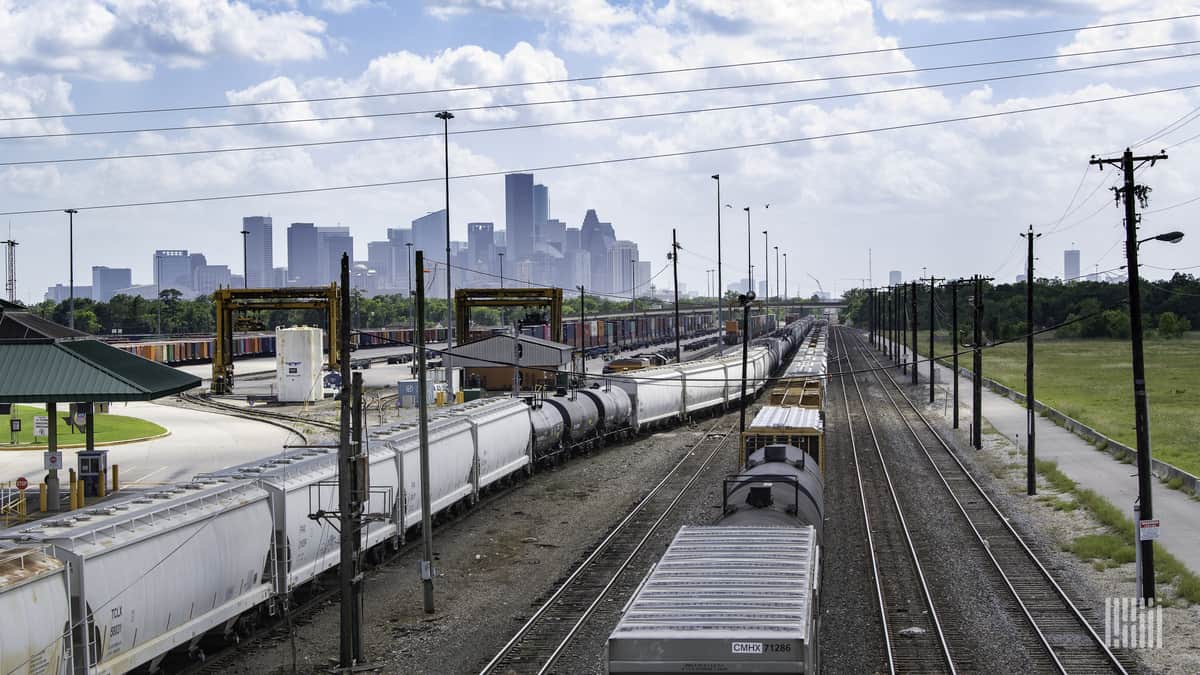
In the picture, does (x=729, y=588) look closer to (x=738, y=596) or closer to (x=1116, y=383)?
(x=738, y=596)

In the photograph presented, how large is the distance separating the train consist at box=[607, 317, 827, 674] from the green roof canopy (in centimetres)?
2157

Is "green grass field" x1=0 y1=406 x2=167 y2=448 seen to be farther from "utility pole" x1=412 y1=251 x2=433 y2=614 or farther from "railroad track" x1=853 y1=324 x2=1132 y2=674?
"railroad track" x1=853 y1=324 x2=1132 y2=674

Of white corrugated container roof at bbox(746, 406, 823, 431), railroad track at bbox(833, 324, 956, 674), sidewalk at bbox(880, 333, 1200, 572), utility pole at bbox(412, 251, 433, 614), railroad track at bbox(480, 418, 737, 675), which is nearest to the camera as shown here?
railroad track at bbox(833, 324, 956, 674)

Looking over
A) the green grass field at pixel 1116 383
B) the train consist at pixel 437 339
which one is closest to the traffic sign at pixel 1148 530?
the green grass field at pixel 1116 383

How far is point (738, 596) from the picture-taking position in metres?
14.1

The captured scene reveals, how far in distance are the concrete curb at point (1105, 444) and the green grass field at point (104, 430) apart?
4406cm

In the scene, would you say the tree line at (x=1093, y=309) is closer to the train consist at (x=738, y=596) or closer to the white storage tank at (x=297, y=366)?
the white storage tank at (x=297, y=366)

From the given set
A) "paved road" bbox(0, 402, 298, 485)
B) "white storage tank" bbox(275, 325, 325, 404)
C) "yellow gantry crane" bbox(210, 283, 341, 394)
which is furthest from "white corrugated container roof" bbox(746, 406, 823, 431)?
"white storage tank" bbox(275, 325, 325, 404)

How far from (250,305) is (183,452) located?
3128 centimetres

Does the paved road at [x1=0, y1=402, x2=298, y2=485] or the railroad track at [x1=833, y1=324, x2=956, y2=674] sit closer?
the railroad track at [x1=833, y1=324, x2=956, y2=674]

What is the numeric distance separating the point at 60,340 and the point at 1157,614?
107 feet

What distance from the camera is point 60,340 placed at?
36.6 meters

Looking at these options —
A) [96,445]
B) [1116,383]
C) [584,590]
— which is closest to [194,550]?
[584,590]

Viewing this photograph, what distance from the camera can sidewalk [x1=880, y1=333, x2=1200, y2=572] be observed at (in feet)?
103
